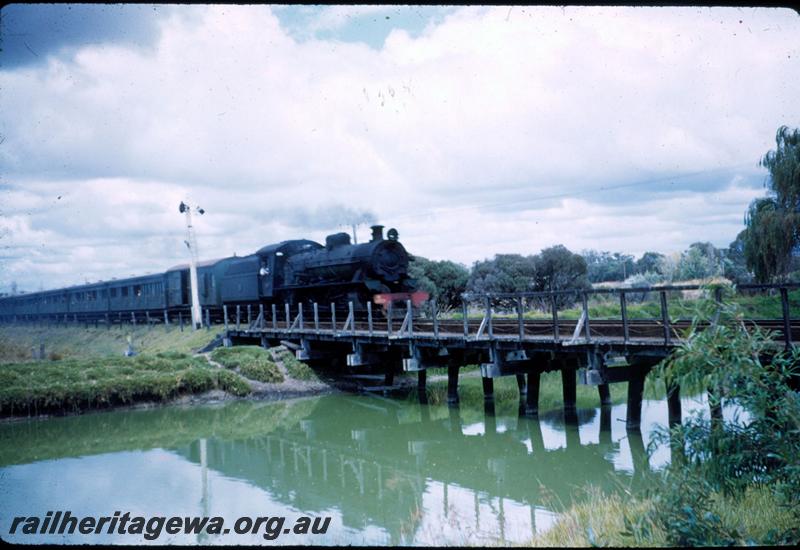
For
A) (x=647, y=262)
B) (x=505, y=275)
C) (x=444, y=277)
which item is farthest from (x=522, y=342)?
(x=647, y=262)

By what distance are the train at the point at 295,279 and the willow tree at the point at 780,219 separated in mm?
12778

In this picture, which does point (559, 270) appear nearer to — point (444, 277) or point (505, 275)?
point (505, 275)

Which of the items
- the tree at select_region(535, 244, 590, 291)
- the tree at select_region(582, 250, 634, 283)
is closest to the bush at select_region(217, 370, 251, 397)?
the tree at select_region(535, 244, 590, 291)

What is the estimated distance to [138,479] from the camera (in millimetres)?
11305

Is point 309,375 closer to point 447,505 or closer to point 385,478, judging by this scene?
point 385,478

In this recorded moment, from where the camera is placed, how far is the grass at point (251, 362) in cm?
2017

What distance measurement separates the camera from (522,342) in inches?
517

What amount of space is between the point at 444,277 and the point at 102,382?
28.7 meters

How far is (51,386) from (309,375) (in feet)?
25.0

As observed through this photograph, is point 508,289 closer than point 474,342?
No

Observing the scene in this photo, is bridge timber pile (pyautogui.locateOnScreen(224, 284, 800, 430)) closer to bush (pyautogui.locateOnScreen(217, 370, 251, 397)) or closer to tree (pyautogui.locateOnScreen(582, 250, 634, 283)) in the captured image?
bush (pyautogui.locateOnScreen(217, 370, 251, 397))

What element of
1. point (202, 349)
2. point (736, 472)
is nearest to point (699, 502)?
point (736, 472)

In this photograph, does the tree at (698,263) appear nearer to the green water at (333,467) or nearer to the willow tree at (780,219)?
the willow tree at (780,219)

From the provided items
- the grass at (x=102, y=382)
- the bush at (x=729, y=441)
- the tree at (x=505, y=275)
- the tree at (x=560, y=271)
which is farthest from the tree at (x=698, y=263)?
the bush at (x=729, y=441)
